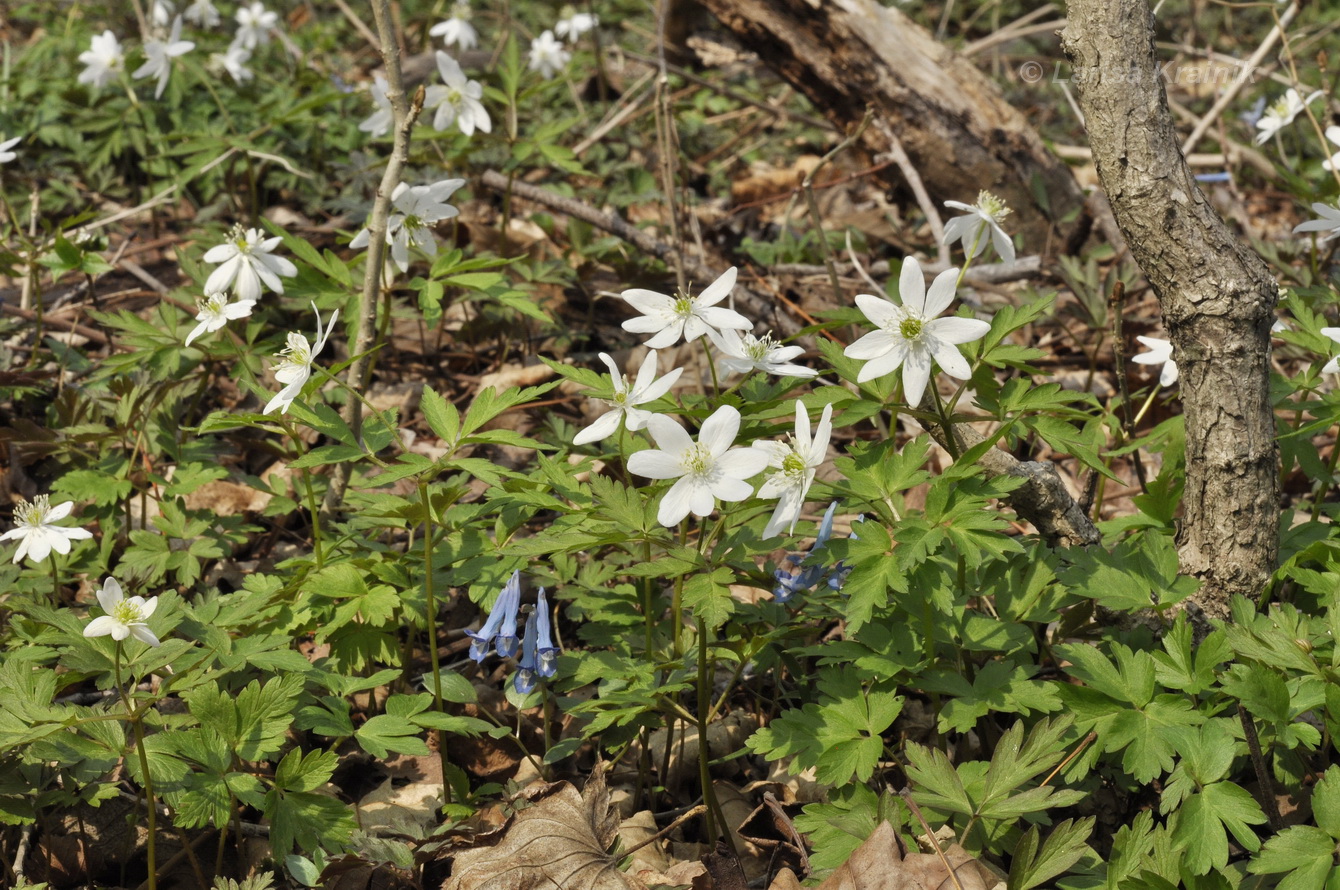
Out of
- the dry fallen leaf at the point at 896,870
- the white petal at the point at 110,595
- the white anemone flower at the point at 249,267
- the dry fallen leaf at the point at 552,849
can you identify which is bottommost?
the dry fallen leaf at the point at 552,849

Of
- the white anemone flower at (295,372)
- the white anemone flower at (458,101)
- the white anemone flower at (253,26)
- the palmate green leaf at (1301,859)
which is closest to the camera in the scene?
the palmate green leaf at (1301,859)

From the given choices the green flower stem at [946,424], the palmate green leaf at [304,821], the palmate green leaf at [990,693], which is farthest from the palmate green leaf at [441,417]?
the palmate green leaf at [990,693]

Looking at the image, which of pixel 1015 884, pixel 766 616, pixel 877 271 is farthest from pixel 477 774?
pixel 877 271

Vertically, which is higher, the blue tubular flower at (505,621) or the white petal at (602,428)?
the white petal at (602,428)

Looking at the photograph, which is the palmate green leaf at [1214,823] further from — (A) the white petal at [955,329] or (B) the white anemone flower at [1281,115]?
(B) the white anemone flower at [1281,115]

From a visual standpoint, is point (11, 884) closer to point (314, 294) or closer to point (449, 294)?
point (314, 294)

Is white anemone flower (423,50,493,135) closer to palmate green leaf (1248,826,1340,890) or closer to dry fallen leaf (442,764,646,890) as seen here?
dry fallen leaf (442,764,646,890)

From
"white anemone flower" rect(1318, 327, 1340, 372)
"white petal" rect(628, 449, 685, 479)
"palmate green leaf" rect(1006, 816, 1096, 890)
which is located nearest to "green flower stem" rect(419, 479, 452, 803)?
"white petal" rect(628, 449, 685, 479)
